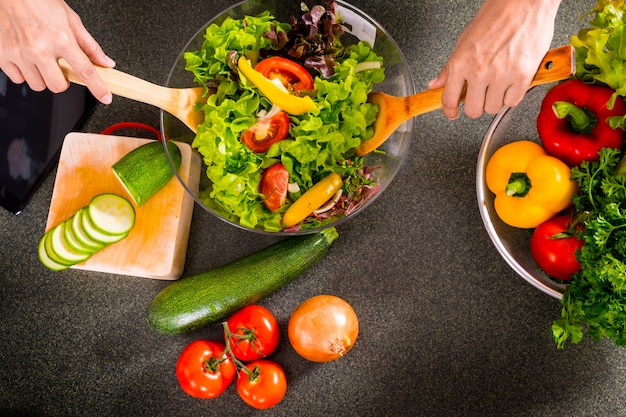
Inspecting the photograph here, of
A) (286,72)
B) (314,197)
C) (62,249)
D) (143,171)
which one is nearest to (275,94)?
(286,72)

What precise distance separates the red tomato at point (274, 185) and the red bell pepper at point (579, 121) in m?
0.51

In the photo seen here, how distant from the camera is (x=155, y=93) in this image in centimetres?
106

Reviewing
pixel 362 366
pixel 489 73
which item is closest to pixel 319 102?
pixel 489 73

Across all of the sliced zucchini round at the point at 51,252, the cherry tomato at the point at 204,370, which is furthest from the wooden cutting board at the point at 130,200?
the cherry tomato at the point at 204,370

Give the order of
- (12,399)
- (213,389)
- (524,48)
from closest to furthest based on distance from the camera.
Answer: (524,48) → (213,389) → (12,399)

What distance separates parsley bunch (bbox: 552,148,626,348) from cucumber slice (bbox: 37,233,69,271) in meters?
1.02

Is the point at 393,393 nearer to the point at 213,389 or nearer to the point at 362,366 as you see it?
the point at 362,366

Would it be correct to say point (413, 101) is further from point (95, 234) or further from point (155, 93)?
point (95, 234)

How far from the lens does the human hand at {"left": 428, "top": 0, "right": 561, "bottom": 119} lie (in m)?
0.88

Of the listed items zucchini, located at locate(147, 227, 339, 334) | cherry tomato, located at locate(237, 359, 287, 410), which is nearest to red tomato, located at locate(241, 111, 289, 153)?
zucchini, located at locate(147, 227, 339, 334)

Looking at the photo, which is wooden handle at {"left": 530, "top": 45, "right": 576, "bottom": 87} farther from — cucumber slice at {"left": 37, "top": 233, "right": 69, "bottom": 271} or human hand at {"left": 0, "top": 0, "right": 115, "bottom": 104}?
cucumber slice at {"left": 37, "top": 233, "right": 69, "bottom": 271}

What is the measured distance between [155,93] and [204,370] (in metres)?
0.57

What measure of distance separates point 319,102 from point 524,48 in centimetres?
37

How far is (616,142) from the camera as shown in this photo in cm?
110
